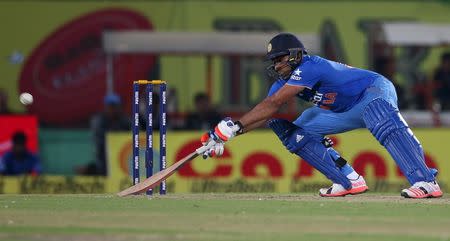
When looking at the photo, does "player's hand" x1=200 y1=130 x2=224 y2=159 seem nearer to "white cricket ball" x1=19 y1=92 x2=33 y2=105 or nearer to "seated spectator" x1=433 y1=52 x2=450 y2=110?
"white cricket ball" x1=19 y1=92 x2=33 y2=105

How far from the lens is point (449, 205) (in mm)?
11320

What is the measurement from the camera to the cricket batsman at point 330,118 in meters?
11.7

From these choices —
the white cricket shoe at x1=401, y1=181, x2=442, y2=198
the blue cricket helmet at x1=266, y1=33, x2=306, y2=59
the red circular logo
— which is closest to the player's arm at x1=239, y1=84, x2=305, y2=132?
the blue cricket helmet at x1=266, y1=33, x2=306, y2=59

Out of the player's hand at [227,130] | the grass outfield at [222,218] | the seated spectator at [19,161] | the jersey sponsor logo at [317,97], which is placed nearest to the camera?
the grass outfield at [222,218]

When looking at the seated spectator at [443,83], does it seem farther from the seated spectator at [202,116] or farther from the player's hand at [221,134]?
the player's hand at [221,134]

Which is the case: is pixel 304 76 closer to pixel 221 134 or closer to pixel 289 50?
pixel 289 50

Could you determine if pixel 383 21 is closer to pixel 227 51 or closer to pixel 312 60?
pixel 227 51

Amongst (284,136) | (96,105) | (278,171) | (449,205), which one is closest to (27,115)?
(96,105)

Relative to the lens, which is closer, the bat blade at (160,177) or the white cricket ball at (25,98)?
the bat blade at (160,177)

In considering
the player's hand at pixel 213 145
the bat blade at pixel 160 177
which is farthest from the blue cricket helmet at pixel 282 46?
the bat blade at pixel 160 177

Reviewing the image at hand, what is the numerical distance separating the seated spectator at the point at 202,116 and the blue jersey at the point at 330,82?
630 centimetres

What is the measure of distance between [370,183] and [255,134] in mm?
1513

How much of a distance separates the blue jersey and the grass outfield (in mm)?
785

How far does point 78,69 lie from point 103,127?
123 inches
